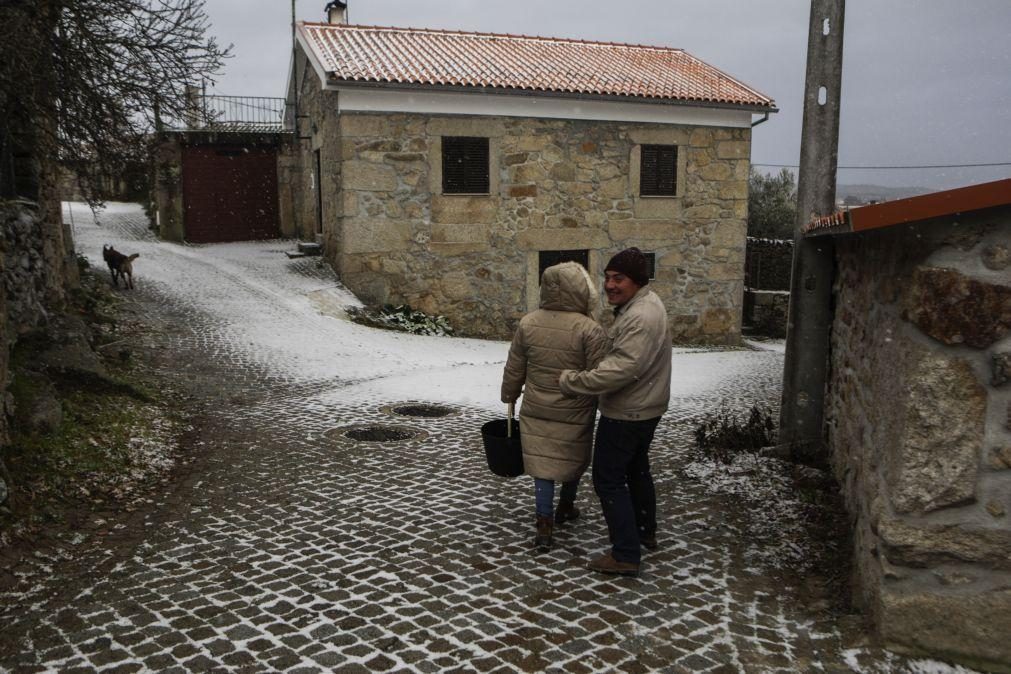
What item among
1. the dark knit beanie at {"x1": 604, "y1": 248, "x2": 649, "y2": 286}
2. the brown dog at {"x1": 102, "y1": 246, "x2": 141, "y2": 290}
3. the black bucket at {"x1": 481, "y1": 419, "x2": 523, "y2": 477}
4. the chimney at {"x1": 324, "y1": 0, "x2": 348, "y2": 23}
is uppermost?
the chimney at {"x1": 324, "y1": 0, "x2": 348, "y2": 23}

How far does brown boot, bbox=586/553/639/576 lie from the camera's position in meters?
3.93

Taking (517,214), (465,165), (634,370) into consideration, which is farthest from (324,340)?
(634,370)

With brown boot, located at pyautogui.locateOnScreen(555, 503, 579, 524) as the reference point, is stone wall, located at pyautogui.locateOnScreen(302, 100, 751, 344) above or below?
above

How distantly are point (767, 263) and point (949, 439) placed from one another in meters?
17.9

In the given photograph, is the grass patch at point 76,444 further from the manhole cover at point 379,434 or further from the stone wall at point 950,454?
the stone wall at point 950,454

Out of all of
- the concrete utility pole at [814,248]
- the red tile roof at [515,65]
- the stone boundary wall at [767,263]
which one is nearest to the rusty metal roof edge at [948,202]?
the concrete utility pole at [814,248]

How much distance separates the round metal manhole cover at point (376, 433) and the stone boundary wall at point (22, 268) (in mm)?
2797

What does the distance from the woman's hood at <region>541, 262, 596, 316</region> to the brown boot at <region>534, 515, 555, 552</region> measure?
1.16 meters

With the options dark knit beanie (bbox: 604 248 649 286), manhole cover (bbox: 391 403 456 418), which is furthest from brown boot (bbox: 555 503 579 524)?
manhole cover (bbox: 391 403 456 418)

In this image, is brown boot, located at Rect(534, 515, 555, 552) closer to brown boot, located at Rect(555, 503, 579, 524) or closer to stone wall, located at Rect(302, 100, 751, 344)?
brown boot, located at Rect(555, 503, 579, 524)

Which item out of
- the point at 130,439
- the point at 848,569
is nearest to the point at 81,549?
the point at 130,439

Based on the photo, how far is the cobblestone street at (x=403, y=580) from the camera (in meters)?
3.21

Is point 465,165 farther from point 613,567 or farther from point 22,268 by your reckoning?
point 613,567

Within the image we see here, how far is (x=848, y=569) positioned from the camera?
386 cm
